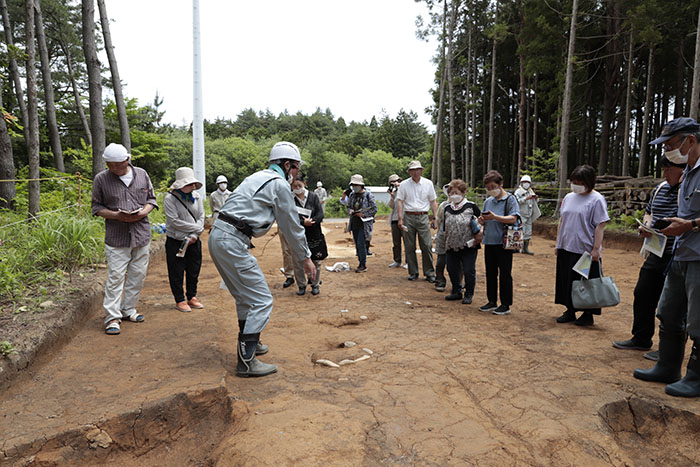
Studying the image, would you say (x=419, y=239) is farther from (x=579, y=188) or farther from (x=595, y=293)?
(x=595, y=293)

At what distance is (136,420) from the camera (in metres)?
2.76

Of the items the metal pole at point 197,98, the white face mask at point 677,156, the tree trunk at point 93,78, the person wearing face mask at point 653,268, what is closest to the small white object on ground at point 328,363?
the person wearing face mask at point 653,268

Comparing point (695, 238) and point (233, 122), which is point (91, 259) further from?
point (233, 122)

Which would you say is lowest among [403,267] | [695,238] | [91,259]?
[403,267]

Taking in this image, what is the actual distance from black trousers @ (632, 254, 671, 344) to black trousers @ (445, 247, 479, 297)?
1.98 metres

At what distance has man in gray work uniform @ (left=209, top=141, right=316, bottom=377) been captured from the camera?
330 centimetres

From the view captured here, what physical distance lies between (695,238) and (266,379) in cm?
309

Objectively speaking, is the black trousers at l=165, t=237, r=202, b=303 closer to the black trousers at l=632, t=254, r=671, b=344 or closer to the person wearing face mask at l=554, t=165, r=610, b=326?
the person wearing face mask at l=554, t=165, r=610, b=326

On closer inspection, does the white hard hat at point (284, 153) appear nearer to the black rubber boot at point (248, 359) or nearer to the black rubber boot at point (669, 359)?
the black rubber boot at point (248, 359)

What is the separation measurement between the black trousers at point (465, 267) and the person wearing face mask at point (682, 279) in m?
2.52

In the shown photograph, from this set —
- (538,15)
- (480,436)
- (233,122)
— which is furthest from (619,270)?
(233,122)

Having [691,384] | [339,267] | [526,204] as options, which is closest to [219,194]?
[339,267]

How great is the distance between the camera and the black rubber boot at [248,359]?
3330 millimetres

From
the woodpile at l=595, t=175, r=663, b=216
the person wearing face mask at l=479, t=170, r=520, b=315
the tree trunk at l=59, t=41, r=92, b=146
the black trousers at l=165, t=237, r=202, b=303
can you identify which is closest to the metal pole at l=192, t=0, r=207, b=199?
the tree trunk at l=59, t=41, r=92, b=146
